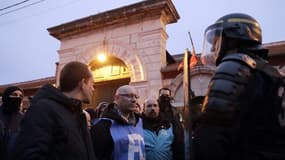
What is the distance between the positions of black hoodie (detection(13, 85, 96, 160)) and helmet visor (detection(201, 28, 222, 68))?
126cm

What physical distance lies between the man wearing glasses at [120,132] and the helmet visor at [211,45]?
125 cm

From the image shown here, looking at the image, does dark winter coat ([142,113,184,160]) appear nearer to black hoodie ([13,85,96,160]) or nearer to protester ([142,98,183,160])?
protester ([142,98,183,160])

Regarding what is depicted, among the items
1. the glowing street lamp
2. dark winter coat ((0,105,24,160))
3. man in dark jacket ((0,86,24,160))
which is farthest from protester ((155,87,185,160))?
the glowing street lamp

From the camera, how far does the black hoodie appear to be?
1712mm

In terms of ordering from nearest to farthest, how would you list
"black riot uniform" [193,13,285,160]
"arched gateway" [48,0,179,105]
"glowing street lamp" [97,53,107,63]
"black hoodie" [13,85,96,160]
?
1. "black riot uniform" [193,13,285,160]
2. "black hoodie" [13,85,96,160]
3. "arched gateway" [48,0,179,105]
4. "glowing street lamp" [97,53,107,63]

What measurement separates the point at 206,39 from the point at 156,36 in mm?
6497

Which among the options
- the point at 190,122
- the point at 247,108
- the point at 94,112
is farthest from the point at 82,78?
the point at 94,112

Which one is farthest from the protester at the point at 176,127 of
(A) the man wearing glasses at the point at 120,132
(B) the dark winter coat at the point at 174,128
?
(A) the man wearing glasses at the point at 120,132

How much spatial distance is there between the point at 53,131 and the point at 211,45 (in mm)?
1497

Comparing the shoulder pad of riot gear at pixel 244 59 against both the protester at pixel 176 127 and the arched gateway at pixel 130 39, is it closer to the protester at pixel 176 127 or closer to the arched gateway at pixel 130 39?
the protester at pixel 176 127

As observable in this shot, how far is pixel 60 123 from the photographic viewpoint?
188 cm

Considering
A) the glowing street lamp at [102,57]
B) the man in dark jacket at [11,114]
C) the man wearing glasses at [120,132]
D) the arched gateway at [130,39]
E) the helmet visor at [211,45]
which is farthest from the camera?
the glowing street lamp at [102,57]

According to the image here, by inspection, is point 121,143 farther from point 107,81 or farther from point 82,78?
point 107,81

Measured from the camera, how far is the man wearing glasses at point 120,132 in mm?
2973
